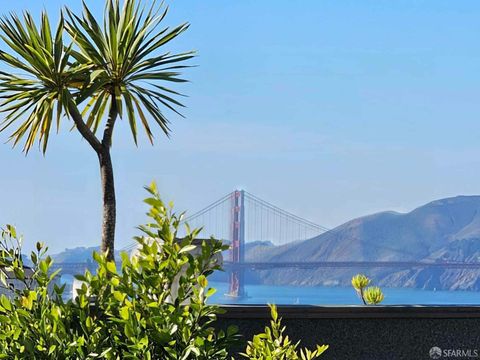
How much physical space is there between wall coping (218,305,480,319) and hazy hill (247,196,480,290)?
2760 inches

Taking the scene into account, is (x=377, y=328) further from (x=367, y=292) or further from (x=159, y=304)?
(x=159, y=304)

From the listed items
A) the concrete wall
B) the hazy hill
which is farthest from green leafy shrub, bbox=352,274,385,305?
the hazy hill

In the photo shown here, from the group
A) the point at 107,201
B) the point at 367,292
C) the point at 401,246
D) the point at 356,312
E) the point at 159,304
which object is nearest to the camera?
the point at 159,304

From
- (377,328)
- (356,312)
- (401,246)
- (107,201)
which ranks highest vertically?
(401,246)

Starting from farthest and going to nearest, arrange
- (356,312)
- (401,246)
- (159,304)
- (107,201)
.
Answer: (401,246), (107,201), (356,312), (159,304)

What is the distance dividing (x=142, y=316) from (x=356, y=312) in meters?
3.36

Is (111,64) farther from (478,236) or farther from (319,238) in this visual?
(478,236)

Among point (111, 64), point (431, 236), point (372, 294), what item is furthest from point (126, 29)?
point (431, 236)

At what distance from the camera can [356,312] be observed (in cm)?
586

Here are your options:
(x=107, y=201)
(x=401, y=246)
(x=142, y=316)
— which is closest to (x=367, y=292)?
(x=107, y=201)

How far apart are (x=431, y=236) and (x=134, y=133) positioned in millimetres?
90194

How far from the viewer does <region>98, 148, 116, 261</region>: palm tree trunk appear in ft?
23.1

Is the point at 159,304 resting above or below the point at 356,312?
above

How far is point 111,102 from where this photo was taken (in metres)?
8.02
